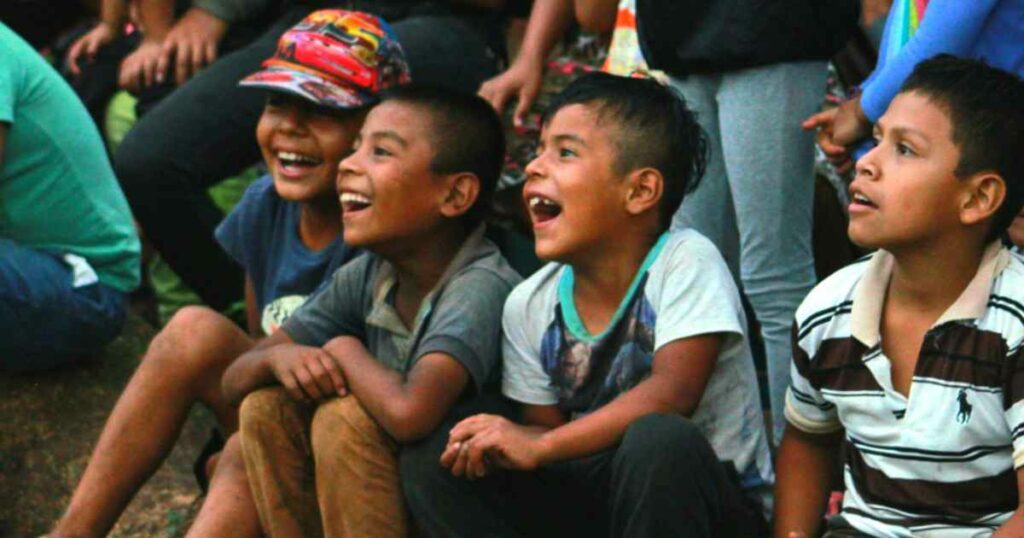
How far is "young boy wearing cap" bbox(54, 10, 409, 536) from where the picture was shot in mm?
3674

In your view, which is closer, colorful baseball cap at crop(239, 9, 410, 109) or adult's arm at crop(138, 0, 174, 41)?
colorful baseball cap at crop(239, 9, 410, 109)

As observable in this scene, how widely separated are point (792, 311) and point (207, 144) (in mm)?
1789

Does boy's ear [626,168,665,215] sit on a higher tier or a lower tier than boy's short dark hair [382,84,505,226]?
higher

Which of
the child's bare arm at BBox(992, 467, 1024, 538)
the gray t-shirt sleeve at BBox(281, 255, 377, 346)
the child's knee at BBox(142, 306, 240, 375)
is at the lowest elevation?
the child's knee at BBox(142, 306, 240, 375)

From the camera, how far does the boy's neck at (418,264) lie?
3.60m

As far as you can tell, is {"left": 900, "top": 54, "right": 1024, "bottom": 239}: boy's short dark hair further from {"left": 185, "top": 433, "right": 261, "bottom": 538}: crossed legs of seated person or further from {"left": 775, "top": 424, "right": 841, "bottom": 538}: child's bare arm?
{"left": 185, "top": 433, "right": 261, "bottom": 538}: crossed legs of seated person

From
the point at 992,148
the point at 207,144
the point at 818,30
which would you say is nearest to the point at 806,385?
the point at 992,148

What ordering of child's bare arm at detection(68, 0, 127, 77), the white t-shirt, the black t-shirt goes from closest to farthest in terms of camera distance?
the white t-shirt
the black t-shirt
child's bare arm at detection(68, 0, 127, 77)

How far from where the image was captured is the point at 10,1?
589 centimetres

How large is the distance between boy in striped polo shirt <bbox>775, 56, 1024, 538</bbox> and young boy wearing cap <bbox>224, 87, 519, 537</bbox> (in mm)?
783

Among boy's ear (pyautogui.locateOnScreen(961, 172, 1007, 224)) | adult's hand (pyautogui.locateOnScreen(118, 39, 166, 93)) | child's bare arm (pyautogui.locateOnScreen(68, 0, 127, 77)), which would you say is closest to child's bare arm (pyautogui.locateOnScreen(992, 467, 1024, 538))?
boy's ear (pyautogui.locateOnScreen(961, 172, 1007, 224))

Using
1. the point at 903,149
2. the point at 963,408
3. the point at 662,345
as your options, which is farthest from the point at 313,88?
the point at 963,408

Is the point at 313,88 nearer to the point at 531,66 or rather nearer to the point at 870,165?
the point at 531,66

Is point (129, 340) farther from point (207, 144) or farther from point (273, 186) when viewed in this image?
point (273, 186)
